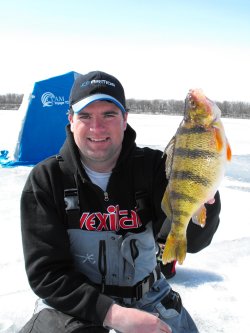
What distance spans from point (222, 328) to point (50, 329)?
1.23m

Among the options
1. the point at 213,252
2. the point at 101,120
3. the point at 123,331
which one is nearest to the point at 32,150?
the point at 213,252

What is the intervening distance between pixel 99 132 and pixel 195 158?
2.39 ft

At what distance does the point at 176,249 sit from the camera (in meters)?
1.77

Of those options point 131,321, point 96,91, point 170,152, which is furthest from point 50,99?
point 131,321

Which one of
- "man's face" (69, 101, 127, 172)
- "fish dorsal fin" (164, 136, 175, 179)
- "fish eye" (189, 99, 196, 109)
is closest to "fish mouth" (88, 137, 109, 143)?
"man's face" (69, 101, 127, 172)

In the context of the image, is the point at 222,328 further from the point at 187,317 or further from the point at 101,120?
the point at 101,120

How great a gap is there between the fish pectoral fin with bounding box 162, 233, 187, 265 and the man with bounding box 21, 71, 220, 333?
34 centimetres

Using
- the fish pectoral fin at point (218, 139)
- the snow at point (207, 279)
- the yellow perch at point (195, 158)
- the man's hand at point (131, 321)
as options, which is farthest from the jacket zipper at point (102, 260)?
the fish pectoral fin at point (218, 139)

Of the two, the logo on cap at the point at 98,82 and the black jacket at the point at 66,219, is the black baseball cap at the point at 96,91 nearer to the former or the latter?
the logo on cap at the point at 98,82

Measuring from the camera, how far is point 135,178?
7.56ft

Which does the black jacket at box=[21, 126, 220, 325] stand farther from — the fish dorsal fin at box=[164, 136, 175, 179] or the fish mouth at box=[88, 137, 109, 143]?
the fish dorsal fin at box=[164, 136, 175, 179]

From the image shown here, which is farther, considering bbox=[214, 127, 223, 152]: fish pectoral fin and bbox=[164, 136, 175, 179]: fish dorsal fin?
bbox=[164, 136, 175, 179]: fish dorsal fin

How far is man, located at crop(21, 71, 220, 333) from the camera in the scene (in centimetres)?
199

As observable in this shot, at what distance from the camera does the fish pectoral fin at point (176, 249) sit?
1.76m
